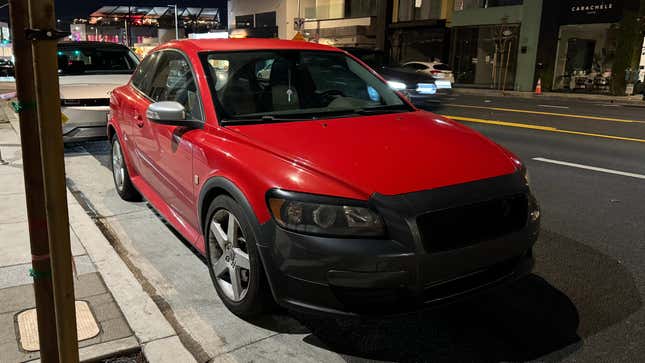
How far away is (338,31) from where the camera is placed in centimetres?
4338

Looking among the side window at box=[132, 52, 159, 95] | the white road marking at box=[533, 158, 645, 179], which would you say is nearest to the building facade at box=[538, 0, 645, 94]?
the white road marking at box=[533, 158, 645, 179]

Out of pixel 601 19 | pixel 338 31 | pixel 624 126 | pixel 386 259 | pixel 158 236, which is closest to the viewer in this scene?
pixel 386 259

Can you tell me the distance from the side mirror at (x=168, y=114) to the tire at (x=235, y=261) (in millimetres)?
693

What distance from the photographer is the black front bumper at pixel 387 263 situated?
2574 mm

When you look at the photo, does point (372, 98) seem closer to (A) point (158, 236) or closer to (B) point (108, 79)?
(A) point (158, 236)

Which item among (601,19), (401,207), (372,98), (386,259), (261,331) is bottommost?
(261,331)

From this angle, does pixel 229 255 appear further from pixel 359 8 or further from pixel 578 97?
pixel 359 8

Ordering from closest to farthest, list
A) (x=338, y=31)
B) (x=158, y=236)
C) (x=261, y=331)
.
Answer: (x=261, y=331)
(x=158, y=236)
(x=338, y=31)

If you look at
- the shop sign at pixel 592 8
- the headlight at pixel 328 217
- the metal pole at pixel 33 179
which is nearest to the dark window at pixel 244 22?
the shop sign at pixel 592 8

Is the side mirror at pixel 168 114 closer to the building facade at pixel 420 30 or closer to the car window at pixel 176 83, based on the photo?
the car window at pixel 176 83

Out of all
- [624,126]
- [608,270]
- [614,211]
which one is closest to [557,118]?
[624,126]

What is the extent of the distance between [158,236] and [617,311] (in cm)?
351

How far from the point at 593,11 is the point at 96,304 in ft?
93.3

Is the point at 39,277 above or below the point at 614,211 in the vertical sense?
above
